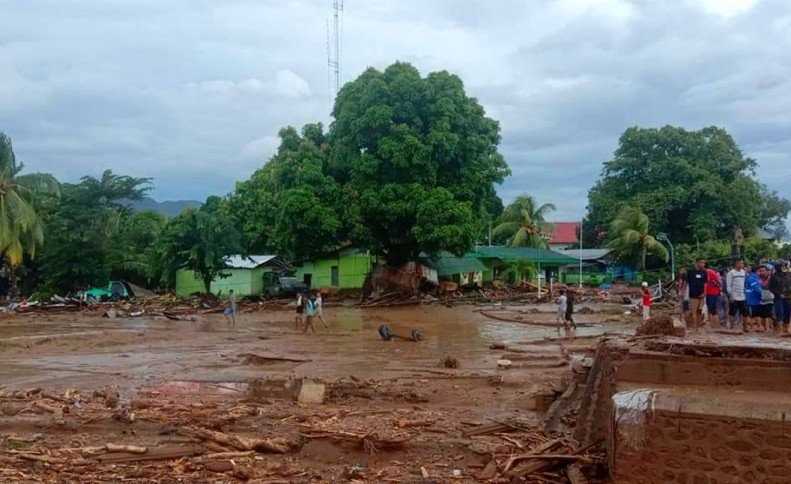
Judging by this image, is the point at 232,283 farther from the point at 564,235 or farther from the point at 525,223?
the point at 564,235

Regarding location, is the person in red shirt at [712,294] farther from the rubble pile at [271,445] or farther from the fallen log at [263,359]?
the rubble pile at [271,445]

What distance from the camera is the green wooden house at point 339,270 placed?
151 ft

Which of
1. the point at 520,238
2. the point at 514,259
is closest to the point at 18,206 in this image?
the point at 514,259

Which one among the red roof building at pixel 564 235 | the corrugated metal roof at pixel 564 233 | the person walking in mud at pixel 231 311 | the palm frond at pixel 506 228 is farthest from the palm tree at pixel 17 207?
the corrugated metal roof at pixel 564 233

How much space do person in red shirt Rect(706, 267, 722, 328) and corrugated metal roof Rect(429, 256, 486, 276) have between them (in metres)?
28.5

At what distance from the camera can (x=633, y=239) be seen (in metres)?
49.0

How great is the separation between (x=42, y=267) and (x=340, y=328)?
2670 cm

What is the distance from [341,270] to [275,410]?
3596 centimetres

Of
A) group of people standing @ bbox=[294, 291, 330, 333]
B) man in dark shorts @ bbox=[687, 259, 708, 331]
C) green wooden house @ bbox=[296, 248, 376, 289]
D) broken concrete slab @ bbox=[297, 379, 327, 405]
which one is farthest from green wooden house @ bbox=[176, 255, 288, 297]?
broken concrete slab @ bbox=[297, 379, 327, 405]

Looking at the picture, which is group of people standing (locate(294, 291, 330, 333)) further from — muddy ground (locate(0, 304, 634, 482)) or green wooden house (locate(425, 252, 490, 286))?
green wooden house (locate(425, 252, 490, 286))

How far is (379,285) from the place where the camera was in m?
39.4

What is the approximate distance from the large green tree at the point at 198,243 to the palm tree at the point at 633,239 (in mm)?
24463

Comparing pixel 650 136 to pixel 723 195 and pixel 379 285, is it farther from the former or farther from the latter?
pixel 379 285

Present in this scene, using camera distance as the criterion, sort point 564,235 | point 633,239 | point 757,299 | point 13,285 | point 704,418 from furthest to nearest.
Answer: point 564,235
point 633,239
point 13,285
point 757,299
point 704,418
